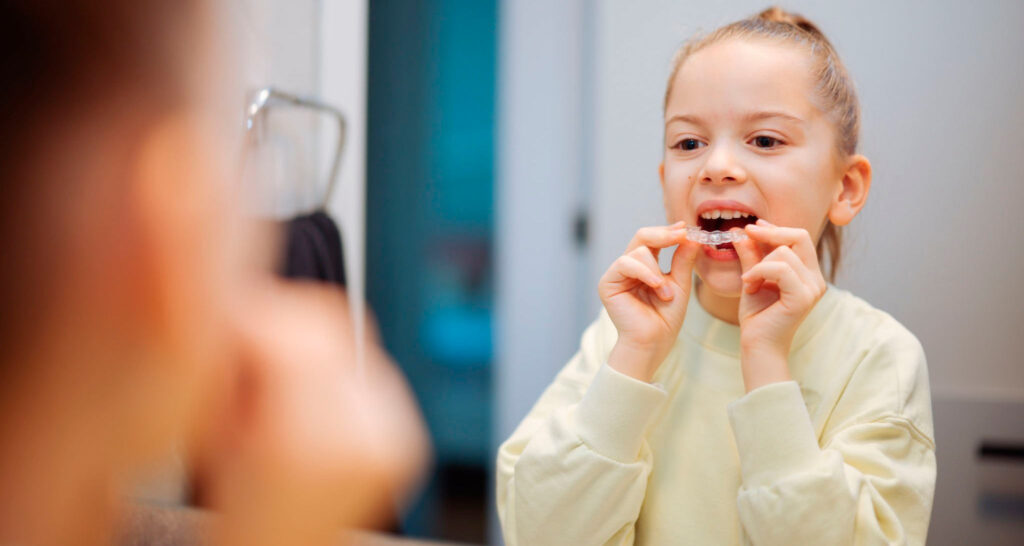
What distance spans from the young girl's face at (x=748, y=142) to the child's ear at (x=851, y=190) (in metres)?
0.03

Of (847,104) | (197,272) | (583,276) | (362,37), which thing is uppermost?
(362,37)

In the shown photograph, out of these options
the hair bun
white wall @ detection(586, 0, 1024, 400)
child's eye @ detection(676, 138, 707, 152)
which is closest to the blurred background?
white wall @ detection(586, 0, 1024, 400)

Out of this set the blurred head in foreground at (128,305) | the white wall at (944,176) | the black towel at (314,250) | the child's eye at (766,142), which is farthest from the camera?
the black towel at (314,250)

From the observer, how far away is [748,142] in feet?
1.98

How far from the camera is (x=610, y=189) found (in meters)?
0.96

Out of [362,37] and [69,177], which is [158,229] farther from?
[362,37]

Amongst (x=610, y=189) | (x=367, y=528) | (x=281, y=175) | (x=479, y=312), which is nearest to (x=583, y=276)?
(x=610, y=189)

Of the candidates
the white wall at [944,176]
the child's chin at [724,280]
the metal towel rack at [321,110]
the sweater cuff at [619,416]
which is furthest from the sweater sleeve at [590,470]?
the metal towel rack at [321,110]

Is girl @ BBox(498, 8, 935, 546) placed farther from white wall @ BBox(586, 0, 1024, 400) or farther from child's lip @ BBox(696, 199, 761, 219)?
white wall @ BBox(586, 0, 1024, 400)

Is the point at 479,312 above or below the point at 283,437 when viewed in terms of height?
below

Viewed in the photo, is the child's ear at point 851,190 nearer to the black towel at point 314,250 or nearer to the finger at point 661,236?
the finger at point 661,236

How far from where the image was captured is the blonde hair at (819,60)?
62 cm

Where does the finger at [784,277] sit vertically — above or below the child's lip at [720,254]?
below

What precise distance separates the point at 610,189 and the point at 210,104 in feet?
2.45
